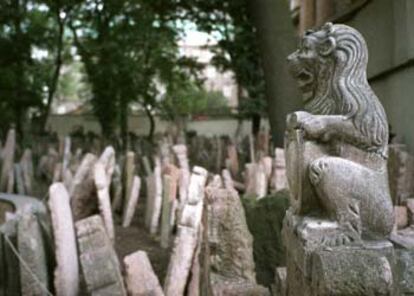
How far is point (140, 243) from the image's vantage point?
22.5 feet

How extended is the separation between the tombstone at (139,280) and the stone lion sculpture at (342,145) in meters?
1.68

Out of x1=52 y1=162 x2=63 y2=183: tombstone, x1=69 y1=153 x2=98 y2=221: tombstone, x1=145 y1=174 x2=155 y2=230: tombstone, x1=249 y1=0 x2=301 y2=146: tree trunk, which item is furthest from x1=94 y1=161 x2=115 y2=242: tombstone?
x1=249 y1=0 x2=301 y2=146: tree trunk

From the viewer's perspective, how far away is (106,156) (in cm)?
752

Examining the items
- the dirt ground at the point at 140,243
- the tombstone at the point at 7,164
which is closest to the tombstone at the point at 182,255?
the dirt ground at the point at 140,243

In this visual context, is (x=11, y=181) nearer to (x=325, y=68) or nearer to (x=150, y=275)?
(x=150, y=275)

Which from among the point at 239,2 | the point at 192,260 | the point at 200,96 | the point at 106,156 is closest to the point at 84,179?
the point at 106,156

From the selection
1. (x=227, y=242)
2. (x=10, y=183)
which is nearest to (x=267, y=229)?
(x=227, y=242)

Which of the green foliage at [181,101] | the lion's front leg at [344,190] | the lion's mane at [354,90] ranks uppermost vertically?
the green foliage at [181,101]

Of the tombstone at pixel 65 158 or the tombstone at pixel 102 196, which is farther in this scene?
the tombstone at pixel 65 158

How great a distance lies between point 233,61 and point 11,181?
8.37 m

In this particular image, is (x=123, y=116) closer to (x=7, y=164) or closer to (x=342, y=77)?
(x=7, y=164)

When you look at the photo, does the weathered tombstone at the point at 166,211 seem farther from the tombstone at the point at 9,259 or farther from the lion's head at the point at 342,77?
the lion's head at the point at 342,77

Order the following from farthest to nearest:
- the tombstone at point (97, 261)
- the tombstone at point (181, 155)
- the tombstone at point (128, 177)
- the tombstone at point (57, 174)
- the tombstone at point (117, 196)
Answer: the tombstone at point (181, 155) → the tombstone at point (57, 174) → the tombstone at point (117, 196) → the tombstone at point (128, 177) → the tombstone at point (97, 261)

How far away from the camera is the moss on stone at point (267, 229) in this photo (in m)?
5.54
